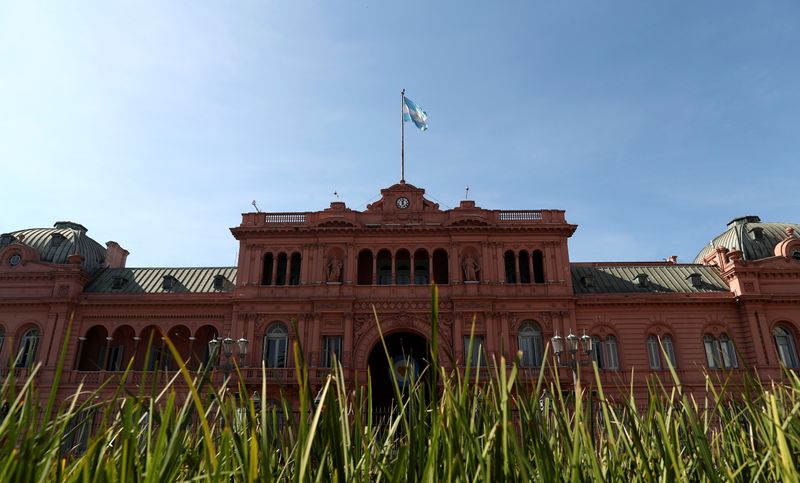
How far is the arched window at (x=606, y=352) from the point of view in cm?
3316

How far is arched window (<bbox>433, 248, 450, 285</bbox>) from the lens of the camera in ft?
118

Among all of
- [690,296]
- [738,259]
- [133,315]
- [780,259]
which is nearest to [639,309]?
[690,296]

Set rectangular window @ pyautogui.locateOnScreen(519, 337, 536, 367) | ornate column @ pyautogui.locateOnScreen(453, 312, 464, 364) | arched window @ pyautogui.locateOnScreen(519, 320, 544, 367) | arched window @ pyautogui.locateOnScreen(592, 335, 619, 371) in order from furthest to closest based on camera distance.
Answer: arched window @ pyautogui.locateOnScreen(592, 335, 619, 371), arched window @ pyautogui.locateOnScreen(519, 320, 544, 367), rectangular window @ pyautogui.locateOnScreen(519, 337, 536, 367), ornate column @ pyautogui.locateOnScreen(453, 312, 464, 364)

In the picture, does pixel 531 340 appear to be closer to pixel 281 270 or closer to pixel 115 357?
pixel 281 270

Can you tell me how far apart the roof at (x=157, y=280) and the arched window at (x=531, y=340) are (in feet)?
64.5

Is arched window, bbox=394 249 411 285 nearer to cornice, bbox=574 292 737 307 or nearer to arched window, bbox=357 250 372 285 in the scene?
arched window, bbox=357 250 372 285

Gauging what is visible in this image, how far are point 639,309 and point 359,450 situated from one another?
34.9 meters

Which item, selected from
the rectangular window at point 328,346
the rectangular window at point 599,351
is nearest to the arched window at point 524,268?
the rectangular window at point 599,351

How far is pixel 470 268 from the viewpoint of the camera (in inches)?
1355

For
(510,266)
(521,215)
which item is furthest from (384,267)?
(521,215)

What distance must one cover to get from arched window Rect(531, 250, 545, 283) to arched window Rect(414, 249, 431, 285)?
274 inches

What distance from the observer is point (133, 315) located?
117 ft

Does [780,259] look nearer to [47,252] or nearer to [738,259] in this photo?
[738,259]

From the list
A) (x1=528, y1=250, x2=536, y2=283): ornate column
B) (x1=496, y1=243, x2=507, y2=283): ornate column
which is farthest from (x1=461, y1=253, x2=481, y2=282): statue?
(x1=528, y1=250, x2=536, y2=283): ornate column
